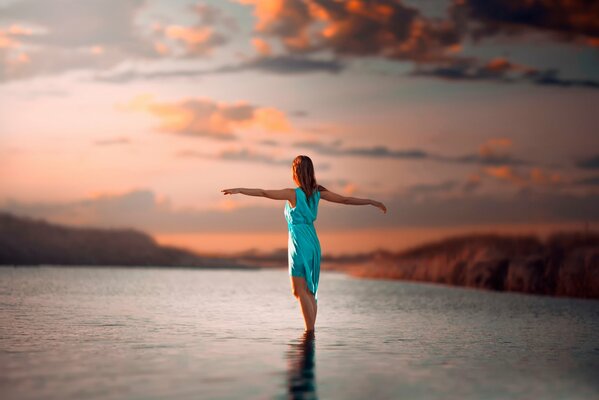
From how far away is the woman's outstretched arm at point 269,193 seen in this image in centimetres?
1202

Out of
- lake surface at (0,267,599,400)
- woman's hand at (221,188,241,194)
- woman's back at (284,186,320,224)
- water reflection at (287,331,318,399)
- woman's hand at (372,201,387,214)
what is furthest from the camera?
woman's hand at (372,201,387,214)

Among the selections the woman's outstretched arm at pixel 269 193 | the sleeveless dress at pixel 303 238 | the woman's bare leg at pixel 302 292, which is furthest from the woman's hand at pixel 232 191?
the woman's bare leg at pixel 302 292

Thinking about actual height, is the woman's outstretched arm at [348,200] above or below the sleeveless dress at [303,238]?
above

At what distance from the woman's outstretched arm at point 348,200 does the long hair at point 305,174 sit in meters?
0.33

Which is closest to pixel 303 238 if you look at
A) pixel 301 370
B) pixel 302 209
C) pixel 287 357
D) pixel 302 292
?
pixel 302 209

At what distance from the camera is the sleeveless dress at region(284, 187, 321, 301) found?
12680 millimetres

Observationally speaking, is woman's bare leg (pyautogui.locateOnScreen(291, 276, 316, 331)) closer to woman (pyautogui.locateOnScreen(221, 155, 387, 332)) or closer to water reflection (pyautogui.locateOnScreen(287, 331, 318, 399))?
woman (pyautogui.locateOnScreen(221, 155, 387, 332))

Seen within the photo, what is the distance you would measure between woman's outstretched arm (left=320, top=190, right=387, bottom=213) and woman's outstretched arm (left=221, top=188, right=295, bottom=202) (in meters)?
0.60

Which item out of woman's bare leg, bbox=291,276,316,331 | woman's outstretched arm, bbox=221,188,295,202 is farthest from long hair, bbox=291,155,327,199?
woman's bare leg, bbox=291,276,316,331

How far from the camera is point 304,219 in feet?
41.8

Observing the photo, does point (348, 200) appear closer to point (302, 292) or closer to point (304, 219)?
point (304, 219)

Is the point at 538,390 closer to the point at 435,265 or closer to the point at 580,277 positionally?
the point at 580,277

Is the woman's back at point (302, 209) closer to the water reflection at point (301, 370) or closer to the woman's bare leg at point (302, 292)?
the woman's bare leg at point (302, 292)

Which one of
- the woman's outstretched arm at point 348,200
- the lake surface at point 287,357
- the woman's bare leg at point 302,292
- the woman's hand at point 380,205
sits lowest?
the lake surface at point 287,357
